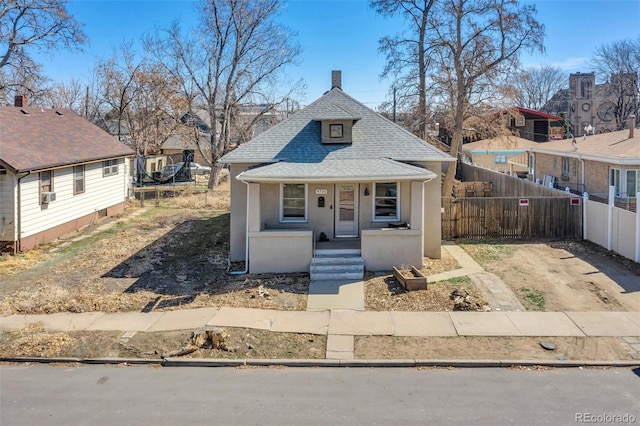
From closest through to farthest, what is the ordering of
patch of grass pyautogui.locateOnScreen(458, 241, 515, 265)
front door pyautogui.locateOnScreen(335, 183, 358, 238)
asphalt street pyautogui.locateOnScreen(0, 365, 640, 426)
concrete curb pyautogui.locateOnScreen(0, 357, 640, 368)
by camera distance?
asphalt street pyautogui.locateOnScreen(0, 365, 640, 426), concrete curb pyautogui.locateOnScreen(0, 357, 640, 368), patch of grass pyautogui.locateOnScreen(458, 241, 515, 265), front door pyautogui.locateOnScreen(335, 183, 358, 238)

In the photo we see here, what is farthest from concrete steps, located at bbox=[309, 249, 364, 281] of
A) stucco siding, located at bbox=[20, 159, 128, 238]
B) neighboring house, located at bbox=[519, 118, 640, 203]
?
neighboring house, located at bbox=[519, 118, 640, 203]

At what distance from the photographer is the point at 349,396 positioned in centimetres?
727

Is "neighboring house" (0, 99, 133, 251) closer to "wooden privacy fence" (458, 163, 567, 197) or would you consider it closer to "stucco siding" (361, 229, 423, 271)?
"stucco siding" (361, 229, 423, 271)

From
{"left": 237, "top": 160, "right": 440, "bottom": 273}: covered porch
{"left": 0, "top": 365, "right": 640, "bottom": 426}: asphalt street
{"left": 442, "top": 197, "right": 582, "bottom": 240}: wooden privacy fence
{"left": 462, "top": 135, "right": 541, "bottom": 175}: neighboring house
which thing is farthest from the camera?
{"left": 462, "top": 135, "right": 541, "bottom": 175}: neighboring house

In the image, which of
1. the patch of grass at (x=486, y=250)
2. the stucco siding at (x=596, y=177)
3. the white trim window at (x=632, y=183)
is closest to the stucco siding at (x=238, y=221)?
the patch of grass at (x=486, y=250)

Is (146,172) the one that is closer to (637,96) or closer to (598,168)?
(598,168)

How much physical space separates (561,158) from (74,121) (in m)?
26.7

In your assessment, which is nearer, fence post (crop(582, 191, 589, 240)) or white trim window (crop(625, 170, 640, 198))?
fence post (crop(582, 191, 589, 240))

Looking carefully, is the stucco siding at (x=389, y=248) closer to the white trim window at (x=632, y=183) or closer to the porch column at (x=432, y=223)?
the porch column at (x=432, y=223)

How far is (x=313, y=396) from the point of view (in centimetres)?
730

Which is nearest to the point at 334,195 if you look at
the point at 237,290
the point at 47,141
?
the point at 237,290

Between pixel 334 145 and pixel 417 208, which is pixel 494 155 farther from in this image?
pixel 417 208

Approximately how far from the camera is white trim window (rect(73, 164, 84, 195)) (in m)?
20.2

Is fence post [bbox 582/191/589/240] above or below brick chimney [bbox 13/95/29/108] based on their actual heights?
below
